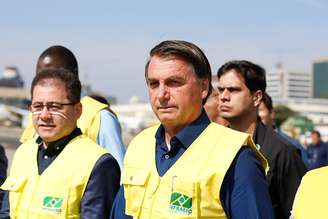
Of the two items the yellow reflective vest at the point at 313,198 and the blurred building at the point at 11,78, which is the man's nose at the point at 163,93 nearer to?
the yellow reflective vest at the point at 313,198

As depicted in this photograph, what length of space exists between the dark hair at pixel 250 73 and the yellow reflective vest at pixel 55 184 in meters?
1.39

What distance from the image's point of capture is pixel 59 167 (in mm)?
3404

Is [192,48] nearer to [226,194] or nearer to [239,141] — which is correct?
[239,141]

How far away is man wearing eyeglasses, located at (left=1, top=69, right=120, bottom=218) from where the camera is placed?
328 centimetres

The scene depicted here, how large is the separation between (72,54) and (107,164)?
1506 mm

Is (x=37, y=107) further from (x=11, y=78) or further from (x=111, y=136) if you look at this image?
(x=11, y=78)

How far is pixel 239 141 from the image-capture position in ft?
9.09

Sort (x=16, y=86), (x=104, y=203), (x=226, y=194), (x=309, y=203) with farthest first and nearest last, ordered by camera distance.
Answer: (x=16, y=86) → (x=104, y=203) → (x=226, y=194) → (x=309, y=203)

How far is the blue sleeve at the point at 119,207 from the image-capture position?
9.99 feet

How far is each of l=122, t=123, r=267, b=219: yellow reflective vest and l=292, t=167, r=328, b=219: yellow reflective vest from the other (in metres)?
0.64

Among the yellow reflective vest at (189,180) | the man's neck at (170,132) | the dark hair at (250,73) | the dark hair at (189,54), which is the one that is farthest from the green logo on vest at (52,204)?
the dark hair at (250,73)

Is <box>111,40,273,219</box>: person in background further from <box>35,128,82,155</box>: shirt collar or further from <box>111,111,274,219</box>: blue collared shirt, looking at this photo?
<box>35,128,82,155</box>: shirt collar

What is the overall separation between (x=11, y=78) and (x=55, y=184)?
162 meters

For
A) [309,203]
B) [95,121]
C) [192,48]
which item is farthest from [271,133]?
[309,203]
